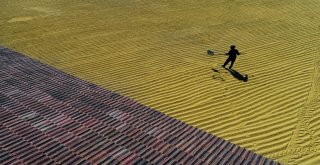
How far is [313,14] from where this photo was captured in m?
19.2

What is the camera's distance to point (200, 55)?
12.7 meters

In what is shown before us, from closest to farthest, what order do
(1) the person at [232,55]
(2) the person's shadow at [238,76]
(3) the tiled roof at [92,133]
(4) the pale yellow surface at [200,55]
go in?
(3) the tiled roof at [92,133], (4) the pale yellow surface at [200,55], (2) the person's shadow at [238,76], (1) the person at [232,55]

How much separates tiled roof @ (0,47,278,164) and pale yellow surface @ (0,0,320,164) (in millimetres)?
2257

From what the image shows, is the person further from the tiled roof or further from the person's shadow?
the tiled roof

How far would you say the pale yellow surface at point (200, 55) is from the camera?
27.5 ft

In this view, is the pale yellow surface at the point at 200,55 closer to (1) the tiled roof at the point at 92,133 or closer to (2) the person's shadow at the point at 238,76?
(2) the person's shadow at the point at 238,76

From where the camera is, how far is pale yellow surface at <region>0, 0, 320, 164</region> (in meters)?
8.39

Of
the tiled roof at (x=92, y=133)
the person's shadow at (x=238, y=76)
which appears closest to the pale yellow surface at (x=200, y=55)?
the person's shadow at (x=238, y=76)

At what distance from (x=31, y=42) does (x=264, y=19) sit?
1185 cm

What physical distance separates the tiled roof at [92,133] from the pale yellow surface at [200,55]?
226 centimetres

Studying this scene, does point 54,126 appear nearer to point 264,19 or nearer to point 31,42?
point 31,42

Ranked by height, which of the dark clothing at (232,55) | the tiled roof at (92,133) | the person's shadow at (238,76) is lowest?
the person's shadow at (238,76)

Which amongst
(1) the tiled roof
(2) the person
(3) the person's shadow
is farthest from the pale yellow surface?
(1) the tiled roof

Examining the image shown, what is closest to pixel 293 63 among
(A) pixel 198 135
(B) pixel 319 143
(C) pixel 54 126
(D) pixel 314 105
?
(D) pixel 314 105
